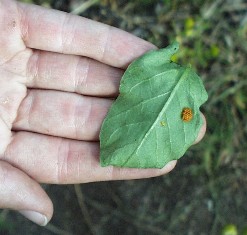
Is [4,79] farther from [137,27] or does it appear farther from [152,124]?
[137,27]

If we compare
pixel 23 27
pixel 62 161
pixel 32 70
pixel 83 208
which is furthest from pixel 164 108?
pixel 83 208

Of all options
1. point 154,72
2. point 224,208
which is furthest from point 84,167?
point 224,208

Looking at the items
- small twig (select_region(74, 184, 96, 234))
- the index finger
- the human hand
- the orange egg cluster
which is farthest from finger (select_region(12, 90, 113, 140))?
small twig (select_region(74, 184, 96, 234))

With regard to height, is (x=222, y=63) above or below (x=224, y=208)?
above

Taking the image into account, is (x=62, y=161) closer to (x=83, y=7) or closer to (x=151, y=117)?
(x=151, y=117)

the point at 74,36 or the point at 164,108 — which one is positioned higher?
the point at 74,36

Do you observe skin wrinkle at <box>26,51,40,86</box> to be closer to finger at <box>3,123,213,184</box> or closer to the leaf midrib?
finger at <box>3,123,213,184</box>

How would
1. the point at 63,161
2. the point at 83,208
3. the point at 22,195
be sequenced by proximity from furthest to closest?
the point at 83,208
the point at 63,161
the point at 22,195
